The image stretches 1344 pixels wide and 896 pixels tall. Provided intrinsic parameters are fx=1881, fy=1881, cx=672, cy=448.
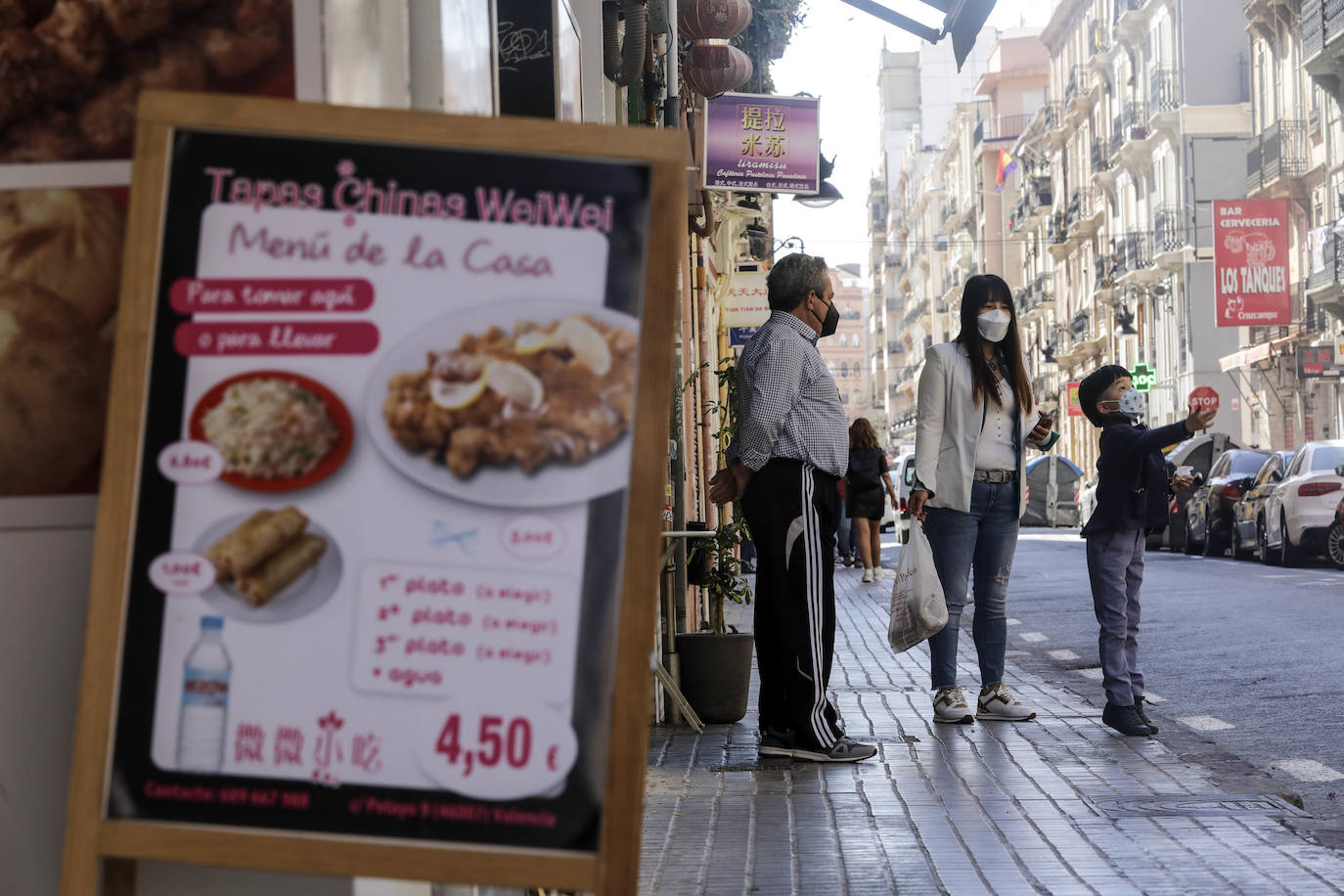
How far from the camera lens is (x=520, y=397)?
2.65 metres

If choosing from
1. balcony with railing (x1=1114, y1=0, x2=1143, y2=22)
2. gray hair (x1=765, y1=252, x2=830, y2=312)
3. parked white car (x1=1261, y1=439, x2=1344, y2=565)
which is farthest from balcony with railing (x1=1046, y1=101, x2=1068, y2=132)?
gray hair (x1=765, y1=252, x2=830, y2=312)

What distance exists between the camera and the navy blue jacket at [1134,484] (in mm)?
8117

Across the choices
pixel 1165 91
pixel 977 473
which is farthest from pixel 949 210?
pixel 977 473

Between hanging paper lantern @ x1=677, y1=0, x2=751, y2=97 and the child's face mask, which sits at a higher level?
hanging paper lantern @ x1=677, y1=0, x2=751, y2=97

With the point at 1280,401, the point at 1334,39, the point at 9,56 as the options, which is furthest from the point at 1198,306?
the point at 9,56

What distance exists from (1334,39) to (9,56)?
4051cm

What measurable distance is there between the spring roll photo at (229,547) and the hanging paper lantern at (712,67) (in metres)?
10.9

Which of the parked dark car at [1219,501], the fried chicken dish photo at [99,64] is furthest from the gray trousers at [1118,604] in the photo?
the parked dark car at [1219,501]

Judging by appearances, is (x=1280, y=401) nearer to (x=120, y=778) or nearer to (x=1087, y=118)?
(x=1087, y=118)

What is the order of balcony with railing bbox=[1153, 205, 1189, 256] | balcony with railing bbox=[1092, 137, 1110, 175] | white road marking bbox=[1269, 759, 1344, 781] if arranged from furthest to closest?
1. balcony with railing bbox=[1092, 137, 1110, 175]
2. balcony with railing bbox=[1153, 205, 1189, 256]
3. white road marking bbox=[1269, 759, 1344, 781]

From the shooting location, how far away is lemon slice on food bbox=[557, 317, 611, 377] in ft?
8.80

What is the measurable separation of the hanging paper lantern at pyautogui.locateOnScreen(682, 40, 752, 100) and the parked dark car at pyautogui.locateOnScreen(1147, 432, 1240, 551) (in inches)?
Result: 711

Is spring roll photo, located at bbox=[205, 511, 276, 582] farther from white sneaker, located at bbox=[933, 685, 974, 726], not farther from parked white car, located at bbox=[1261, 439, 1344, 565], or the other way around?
parked white car, located at bbox=[1261, 439, 1344, 565]

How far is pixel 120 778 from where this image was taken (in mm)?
2648
